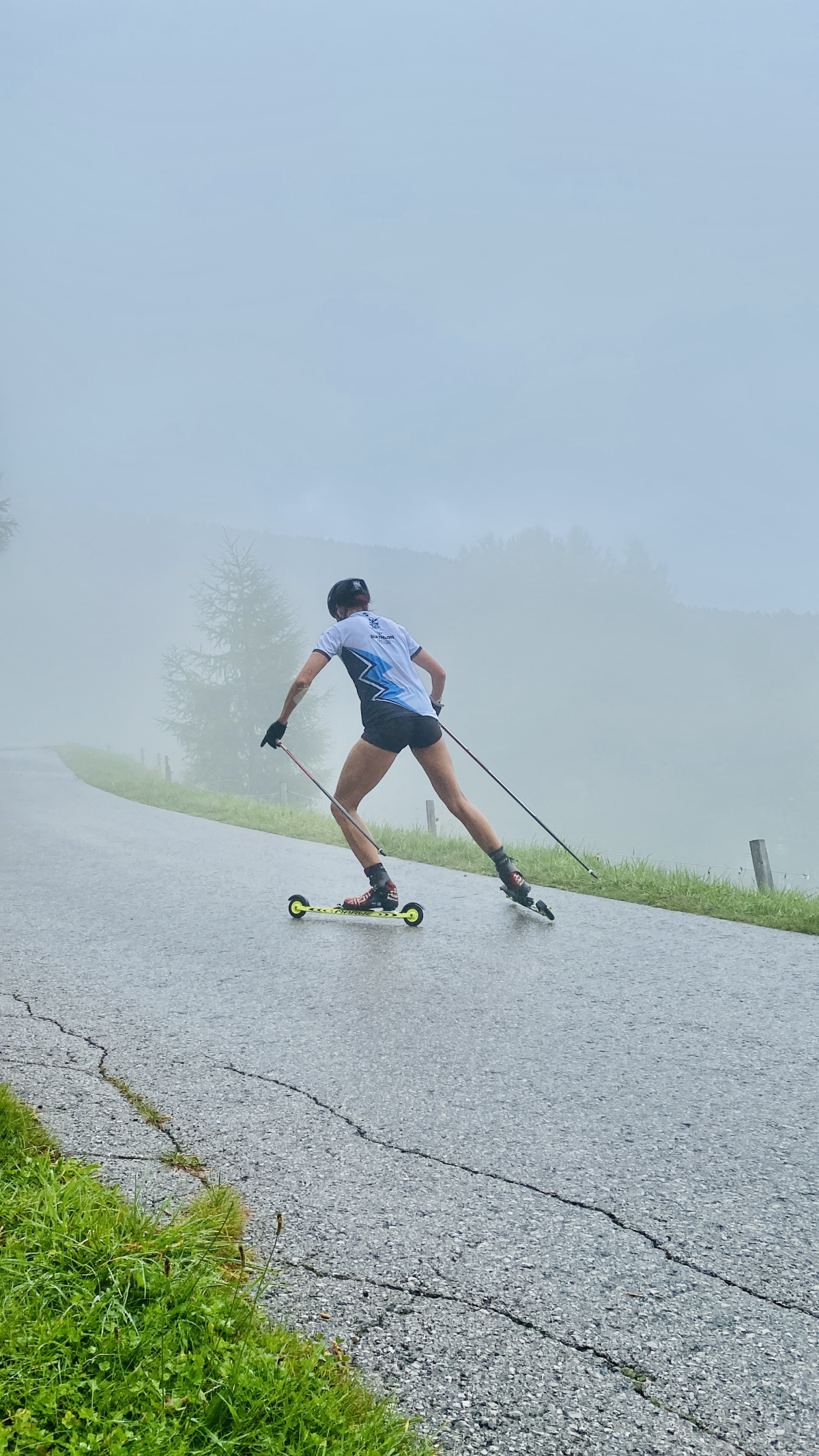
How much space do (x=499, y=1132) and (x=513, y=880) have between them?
3.96 m

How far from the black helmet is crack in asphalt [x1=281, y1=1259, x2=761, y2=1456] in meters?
5.82

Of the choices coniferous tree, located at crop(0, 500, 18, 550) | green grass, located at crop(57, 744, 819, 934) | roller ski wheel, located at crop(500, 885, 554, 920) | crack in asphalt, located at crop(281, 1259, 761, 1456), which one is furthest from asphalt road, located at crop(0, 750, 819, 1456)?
coniferous tree, located at crop(0, 500, 18, 550)

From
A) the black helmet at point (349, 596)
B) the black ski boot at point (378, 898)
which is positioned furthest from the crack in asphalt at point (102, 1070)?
the black helmet at point (349, 596)

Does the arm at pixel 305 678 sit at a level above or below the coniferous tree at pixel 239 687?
below

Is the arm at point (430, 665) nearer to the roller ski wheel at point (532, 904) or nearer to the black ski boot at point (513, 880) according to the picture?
the black ski boot at point (513, 880)

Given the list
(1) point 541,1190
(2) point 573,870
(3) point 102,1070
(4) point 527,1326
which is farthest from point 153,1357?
(2) point 573,870

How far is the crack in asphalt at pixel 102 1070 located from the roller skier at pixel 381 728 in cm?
299

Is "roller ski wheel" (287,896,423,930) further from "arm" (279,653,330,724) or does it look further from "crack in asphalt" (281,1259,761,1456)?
"crack in asphalt" (281,1259,761,1456)

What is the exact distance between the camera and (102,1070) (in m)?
3.54

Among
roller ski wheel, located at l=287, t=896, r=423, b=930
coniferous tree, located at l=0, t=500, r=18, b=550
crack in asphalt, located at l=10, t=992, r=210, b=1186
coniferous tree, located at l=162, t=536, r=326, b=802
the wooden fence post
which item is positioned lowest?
crack in asphalt, located at l=10, t=992, r=210, b=1186

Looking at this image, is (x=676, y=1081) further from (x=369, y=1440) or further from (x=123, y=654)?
(x=123, y=654)

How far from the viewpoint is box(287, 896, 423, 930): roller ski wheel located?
263 inches

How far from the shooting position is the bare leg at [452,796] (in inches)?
281

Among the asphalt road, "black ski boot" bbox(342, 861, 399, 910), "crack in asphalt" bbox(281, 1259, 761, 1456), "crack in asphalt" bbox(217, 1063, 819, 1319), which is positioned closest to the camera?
"crack in asphalt" bbox(281, 1259, 761, 1456)
